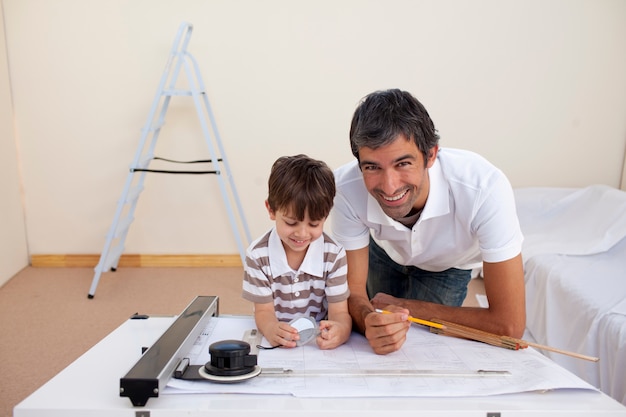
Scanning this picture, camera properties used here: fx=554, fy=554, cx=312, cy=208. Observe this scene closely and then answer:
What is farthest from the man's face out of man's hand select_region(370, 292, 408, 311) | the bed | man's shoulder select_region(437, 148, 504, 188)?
the bed

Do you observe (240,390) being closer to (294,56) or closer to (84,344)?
(84,344)

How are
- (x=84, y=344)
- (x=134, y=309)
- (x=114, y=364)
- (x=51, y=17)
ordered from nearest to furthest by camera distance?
(x=114, y=364), (x=84, y=344), (x=134, y=309), (x=51, y=17)

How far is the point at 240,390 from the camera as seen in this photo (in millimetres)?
924

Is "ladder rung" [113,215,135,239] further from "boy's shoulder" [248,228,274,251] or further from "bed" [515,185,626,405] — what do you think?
"bed" [515,185,626,405]

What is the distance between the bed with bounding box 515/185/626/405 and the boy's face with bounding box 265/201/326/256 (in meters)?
1.20

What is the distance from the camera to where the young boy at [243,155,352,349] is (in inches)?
50.0

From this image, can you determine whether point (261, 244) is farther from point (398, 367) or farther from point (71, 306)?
point (71, 306)

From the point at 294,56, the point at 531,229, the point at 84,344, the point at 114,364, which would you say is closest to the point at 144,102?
the point at 294,56

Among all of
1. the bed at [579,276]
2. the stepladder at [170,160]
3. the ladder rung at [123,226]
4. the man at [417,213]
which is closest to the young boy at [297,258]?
the man at [417,213]

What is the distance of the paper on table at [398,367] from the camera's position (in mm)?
932

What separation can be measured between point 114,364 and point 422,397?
0.57 meters

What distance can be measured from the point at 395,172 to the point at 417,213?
266 millimetres

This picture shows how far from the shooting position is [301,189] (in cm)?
127

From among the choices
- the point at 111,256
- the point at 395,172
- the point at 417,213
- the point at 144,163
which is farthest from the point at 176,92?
the point at 395,172
